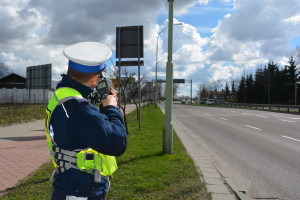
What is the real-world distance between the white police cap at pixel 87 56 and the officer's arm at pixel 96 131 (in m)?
0.26

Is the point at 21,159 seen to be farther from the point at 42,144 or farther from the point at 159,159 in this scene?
the point at 159,159

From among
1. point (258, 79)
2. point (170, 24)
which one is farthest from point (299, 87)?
point (170, 24)

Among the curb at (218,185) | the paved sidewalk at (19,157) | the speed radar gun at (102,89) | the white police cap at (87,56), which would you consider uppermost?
the white police cap at (87,56)

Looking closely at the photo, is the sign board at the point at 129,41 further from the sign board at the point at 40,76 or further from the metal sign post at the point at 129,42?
the sign board at the point at 40,76

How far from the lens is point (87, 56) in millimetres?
1870

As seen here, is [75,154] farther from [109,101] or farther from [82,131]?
[109,101]

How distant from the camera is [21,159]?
717cm

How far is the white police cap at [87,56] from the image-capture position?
1.85 metres

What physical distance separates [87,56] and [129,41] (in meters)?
10.1

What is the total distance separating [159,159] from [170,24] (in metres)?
3.37

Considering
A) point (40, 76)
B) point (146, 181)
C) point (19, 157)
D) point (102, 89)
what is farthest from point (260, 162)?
point (40, 76)

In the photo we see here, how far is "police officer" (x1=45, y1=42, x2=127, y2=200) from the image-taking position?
1715 mm

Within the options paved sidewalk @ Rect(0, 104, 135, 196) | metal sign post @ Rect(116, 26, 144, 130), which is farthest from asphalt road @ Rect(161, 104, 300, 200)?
metal sign post @ Rect(116, 26, 144, 130)

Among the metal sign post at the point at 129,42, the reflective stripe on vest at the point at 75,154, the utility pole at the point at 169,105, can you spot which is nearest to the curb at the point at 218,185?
the utility pole at the point at 169,105
